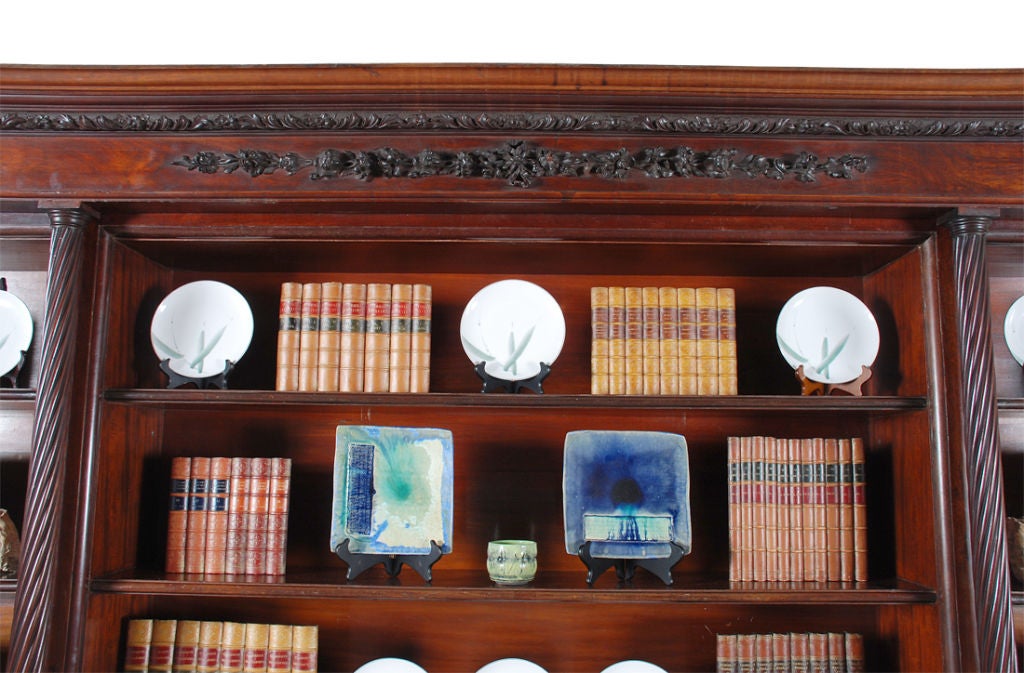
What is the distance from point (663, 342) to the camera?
6.17 ft

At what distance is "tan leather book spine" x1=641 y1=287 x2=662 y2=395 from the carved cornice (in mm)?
400

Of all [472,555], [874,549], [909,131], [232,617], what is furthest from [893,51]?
[232,617]

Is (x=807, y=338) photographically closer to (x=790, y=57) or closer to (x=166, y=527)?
(x=790, y=57)

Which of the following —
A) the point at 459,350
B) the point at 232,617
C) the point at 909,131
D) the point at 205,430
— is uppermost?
the point at 909,131

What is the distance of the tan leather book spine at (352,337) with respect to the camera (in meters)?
1.87

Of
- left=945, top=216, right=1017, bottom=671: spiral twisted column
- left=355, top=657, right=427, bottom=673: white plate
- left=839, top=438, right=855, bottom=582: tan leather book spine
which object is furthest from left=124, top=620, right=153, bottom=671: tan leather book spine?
left=945, top=216, right=1017, bottom=671: spiral twisted column

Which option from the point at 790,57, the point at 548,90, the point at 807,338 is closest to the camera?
the point at 548,90

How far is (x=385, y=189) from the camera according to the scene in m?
1.71

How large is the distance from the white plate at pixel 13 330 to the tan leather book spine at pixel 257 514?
0.66m

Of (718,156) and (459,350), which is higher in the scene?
(718,156)

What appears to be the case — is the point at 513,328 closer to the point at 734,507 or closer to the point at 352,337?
the point at 352,337

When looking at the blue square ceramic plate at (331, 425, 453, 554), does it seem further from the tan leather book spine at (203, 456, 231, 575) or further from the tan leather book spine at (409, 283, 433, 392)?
the tan leather book spine at (203, 456, 231, 575)

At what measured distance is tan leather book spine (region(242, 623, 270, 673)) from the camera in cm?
184

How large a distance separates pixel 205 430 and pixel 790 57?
5.97 ft
